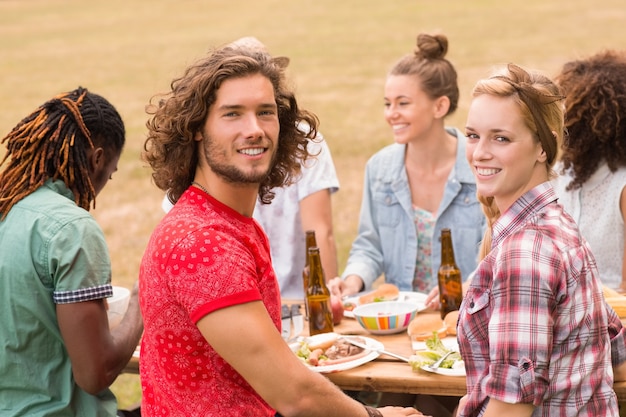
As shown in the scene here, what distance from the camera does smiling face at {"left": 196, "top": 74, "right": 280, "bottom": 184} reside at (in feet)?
8.95

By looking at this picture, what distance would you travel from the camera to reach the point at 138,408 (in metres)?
4.15

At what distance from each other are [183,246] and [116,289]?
5.08 feet

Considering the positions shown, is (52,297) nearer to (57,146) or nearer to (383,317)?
(57,146)

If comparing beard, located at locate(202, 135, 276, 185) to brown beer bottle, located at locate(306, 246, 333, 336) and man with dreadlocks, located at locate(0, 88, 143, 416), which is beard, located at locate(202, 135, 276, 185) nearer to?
man with dreadlocks, located at locate(0, 88, 143, 416)

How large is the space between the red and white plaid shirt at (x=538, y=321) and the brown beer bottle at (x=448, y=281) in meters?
1.20

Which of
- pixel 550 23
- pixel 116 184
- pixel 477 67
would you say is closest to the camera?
pixel 116 184

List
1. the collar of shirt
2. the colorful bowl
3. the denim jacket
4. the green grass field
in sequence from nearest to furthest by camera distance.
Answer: the collar of shirt
the colorful bowl
the denim jacket
the green grass field

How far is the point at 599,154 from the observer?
13.9 ft

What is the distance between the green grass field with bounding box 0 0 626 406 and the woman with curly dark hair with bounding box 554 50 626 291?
4.52 metres

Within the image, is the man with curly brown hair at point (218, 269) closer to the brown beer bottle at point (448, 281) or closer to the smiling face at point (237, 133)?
the smiling face at point (237, 133)

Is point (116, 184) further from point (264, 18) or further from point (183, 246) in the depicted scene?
point (264, 18)

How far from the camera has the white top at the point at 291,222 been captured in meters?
4.76

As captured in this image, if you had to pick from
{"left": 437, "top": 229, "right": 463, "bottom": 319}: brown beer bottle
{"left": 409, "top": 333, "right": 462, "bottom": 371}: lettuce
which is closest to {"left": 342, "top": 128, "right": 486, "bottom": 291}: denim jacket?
{"left": 437, "top": 229, "right": 463, "bottom": 319}: brown beer bottle

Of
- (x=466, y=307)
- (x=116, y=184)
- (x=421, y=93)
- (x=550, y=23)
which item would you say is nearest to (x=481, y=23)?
(x=550, y=23)
